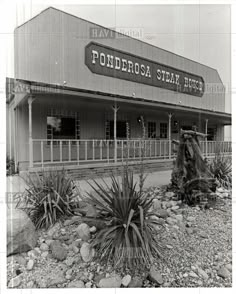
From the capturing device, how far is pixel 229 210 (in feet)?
5.53

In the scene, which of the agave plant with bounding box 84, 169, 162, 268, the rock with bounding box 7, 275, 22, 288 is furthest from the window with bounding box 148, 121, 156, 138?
the rock with bounding box 7, 275, 22, 288

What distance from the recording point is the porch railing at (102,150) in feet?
5.58

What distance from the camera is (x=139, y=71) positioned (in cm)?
241

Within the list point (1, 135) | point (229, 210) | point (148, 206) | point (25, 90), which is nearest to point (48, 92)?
point (25, 90)

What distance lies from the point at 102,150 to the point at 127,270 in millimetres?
1157

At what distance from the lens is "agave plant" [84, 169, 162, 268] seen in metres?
1.39

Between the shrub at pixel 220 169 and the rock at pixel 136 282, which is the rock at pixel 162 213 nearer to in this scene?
the rock at pixel 136 282

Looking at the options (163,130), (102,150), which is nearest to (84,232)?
(102,150)

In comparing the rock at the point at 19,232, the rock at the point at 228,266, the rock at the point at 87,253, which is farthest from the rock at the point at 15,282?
the rock at the point at 228,266

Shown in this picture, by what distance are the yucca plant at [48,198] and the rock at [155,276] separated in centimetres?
86

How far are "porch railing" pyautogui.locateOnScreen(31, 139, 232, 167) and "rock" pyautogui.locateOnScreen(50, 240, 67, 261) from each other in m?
0.73

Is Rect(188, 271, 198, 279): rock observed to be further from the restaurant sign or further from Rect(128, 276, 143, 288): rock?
the restaurant sign

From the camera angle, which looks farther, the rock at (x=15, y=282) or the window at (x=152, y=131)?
the window at (x=152, y=131)
